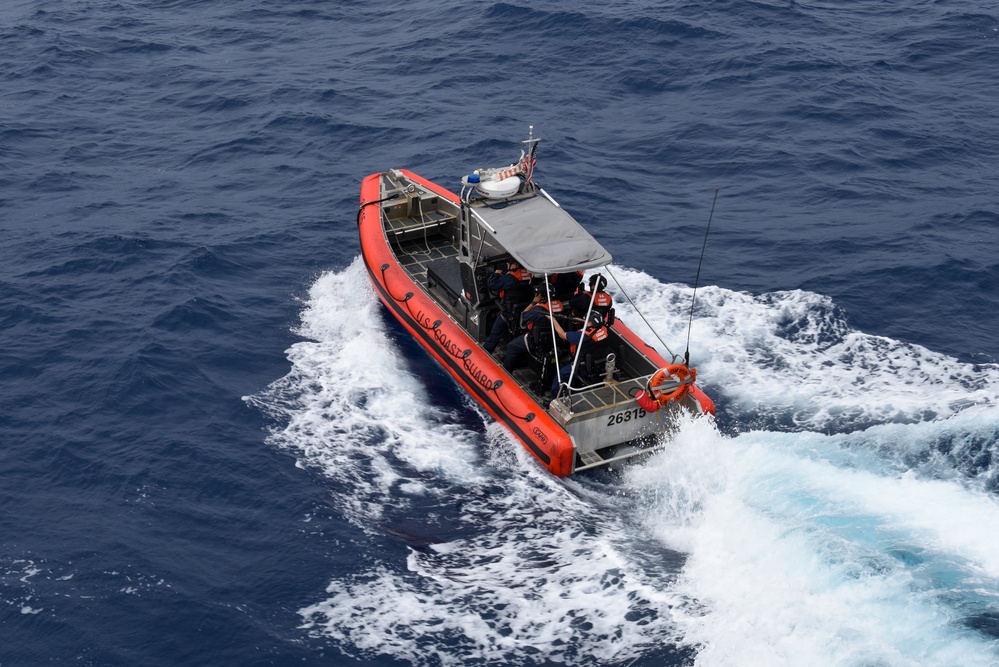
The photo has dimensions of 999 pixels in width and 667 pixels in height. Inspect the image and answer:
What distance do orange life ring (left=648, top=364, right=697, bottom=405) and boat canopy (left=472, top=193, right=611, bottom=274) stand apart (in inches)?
67.0

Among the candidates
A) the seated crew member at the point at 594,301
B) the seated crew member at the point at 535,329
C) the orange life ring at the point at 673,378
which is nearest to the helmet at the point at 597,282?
the seated crew member at the point at 594,301

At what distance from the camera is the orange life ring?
14531 millimetres

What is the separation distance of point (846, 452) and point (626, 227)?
26.3 ft

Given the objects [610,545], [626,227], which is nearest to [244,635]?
[610,545]

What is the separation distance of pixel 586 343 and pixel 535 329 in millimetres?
741

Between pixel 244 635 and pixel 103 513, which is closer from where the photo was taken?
pixel 244 635

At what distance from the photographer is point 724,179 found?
22328mm

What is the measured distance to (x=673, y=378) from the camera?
1462 cm

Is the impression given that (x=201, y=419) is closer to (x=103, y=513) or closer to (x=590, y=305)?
(x=103, y=513)

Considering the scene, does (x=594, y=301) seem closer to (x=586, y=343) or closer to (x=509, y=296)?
(x=586, y=343)

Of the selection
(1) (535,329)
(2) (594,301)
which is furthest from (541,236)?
(1) (535,329)

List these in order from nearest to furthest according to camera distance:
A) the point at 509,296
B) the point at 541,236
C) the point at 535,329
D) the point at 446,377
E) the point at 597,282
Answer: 1. the point at 597,282
2. the point at 535,329
3. the point at 541,236
4. the point at 509,296
5. the point at 446,377

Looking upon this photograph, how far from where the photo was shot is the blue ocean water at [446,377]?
39.9 feet

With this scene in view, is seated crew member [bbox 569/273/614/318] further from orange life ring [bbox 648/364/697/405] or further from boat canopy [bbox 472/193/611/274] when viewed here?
orange life ring [bbox 648/364/697/405]
